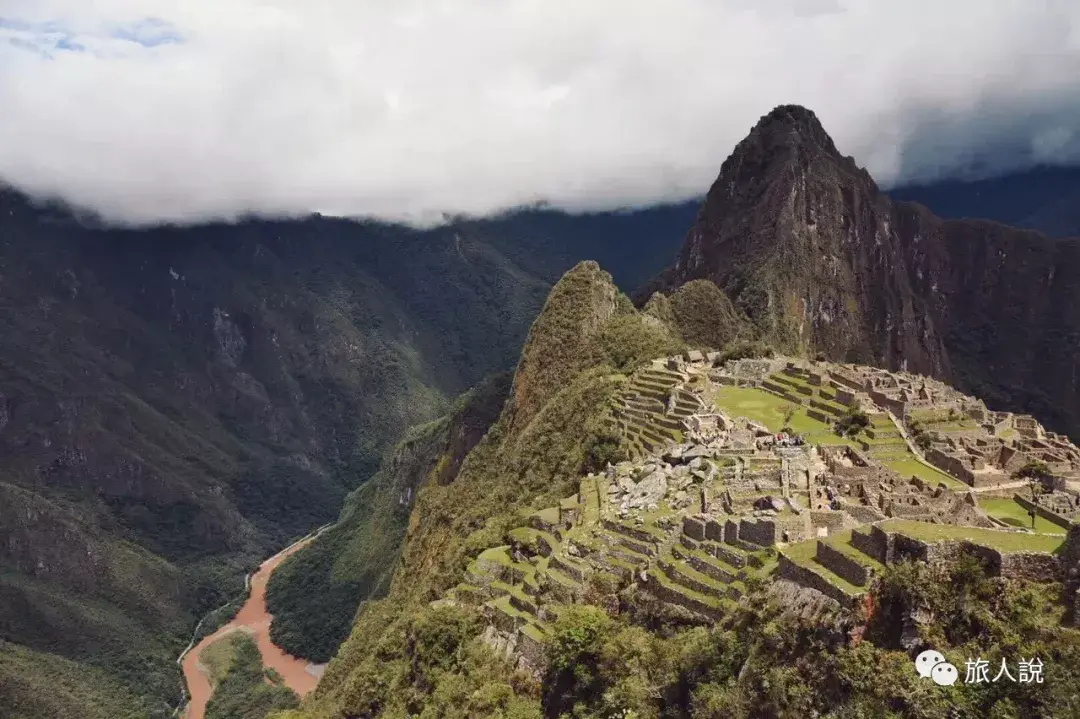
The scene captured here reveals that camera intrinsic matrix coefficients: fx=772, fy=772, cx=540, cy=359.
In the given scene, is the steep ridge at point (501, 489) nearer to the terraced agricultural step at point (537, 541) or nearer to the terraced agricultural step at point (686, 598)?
the terraced agricultural step at point (537, 541)

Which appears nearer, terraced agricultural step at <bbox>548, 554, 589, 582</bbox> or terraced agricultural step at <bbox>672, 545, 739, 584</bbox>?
terraced agricultural step at <bbox>672, 545, 739, 584</bbox>

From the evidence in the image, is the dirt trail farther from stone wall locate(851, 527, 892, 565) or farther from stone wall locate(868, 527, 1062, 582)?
stone wall locate(868, 527, 1062, 582)

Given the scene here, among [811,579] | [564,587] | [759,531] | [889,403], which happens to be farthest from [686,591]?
[889,403]

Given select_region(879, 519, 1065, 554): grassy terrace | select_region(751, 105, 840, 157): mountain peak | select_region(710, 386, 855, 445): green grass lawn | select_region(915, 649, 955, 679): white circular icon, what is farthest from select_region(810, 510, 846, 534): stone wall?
select_region(751, 105, 840, 157): mountain peak

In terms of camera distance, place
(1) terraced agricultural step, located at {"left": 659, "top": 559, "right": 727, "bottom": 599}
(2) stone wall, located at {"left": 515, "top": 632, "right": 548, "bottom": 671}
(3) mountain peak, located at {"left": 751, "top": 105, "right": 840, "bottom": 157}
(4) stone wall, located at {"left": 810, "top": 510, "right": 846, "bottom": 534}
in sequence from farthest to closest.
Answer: (3) mountain peak, located at {"left": 751, "top": 105, "right": 840, "bottom": 157}, (2) stone wall, located at {"left": 515, "top": 632, "right": 548, "bottom": 671}, (4) stone wall, located at {"left": 810, "top": 510, "right": 846, "bottom": 534}, (1) terraced agricultural step, located at {"left": 659, "top": 559, "right": 727, "bottom": 599}

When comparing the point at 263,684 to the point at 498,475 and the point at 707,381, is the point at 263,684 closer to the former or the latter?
the point at 498,475

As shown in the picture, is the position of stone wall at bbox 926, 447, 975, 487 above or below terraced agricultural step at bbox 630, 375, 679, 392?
above

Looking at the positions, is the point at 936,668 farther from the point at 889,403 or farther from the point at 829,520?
the point at 889,403

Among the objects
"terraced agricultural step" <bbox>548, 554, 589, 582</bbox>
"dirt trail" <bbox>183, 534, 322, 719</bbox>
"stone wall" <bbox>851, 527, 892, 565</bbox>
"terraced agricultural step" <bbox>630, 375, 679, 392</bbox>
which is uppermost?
"stone wall" <bbox>851, 527, 892, 565</bbox>
